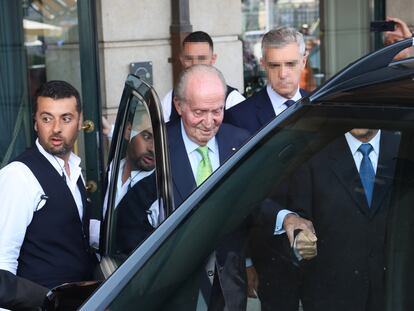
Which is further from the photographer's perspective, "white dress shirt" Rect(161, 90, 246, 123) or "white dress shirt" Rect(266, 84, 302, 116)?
"white dress shirt" Rect(161, 90, 246, 123)

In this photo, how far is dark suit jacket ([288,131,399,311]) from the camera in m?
2.62

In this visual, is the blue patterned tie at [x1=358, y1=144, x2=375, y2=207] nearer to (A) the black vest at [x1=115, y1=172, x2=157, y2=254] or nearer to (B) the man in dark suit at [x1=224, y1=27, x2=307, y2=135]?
(A) the black vest at [x1=115, y1=172, x2=157, y2=254]

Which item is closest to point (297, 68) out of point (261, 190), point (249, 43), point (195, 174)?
point (195, 174)

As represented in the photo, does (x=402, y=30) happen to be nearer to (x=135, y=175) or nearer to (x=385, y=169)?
(x=135, y=175)

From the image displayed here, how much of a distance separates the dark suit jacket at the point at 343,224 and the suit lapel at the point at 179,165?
1.17 metres

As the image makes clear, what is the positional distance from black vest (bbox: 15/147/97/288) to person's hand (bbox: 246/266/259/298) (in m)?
1.45

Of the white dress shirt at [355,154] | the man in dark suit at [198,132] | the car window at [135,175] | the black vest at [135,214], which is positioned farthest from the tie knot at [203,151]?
the white dress shirt at [355,154]

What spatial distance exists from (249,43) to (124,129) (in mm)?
5681

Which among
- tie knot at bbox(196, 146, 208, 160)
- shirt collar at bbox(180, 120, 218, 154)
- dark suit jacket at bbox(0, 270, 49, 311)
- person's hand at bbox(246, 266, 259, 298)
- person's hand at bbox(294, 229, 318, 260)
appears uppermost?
shirt collar at bbox(180, 120, 218, 154)

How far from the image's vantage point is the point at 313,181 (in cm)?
281

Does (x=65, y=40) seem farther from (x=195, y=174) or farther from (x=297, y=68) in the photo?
(x=195, y=174)

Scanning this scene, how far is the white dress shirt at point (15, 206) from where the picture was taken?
12.7 ft

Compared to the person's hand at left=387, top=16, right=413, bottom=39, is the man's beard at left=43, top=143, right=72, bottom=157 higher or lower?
Result: lower

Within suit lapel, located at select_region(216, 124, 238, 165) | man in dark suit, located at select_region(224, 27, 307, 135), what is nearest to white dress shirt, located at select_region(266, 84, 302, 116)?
man in dark suit, located at select_region(224, 27, 307, 135)
